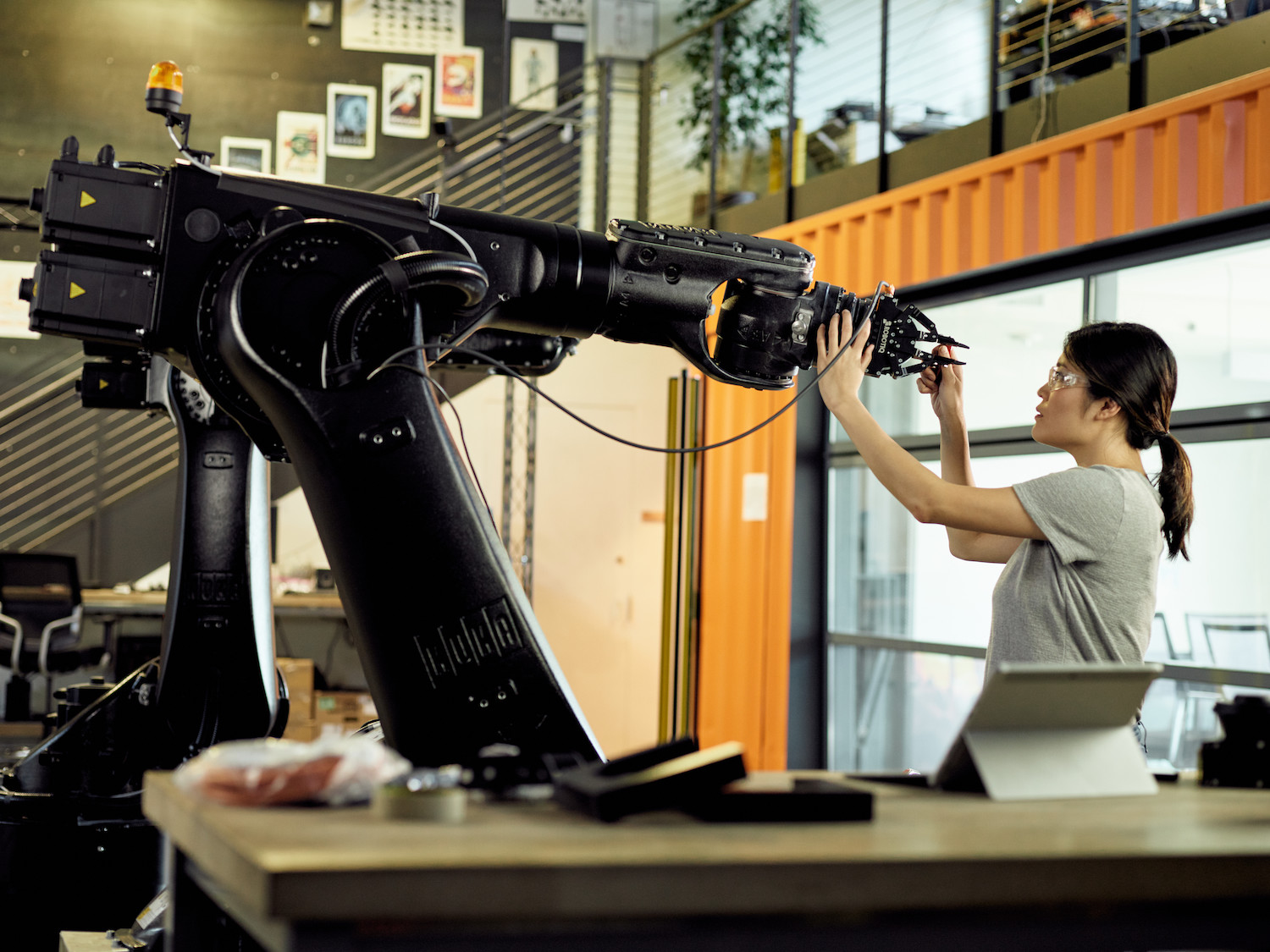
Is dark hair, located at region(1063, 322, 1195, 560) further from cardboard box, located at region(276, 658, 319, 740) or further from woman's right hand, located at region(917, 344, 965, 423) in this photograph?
cardboard box, located at region(276, 658, 319, 740)

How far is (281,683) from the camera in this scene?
241 cm

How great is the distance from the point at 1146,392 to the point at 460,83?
828 cm

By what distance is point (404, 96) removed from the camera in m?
9.33

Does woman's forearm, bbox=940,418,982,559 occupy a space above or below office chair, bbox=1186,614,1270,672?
above

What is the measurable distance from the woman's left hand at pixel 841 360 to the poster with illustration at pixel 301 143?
7.84m

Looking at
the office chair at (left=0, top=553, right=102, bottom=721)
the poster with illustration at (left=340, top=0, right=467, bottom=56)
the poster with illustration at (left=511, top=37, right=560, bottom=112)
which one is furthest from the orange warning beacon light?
the poster with illustration at (left=340, top=0, right=467, bottom=56)

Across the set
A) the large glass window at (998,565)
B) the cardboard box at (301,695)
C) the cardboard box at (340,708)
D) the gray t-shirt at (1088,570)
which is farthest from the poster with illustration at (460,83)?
the gray t-shirt at (1088,570)

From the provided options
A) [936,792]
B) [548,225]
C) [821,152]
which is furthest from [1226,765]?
[821,152]

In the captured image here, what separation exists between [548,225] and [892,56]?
6696 mm

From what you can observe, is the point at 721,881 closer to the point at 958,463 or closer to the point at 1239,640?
the point at 958,463

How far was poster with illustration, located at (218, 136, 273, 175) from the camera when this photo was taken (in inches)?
356

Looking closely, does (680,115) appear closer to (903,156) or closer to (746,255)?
(903,156)

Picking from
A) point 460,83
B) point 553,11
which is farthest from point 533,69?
point 460,83

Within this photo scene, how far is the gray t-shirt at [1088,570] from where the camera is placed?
1.81m
